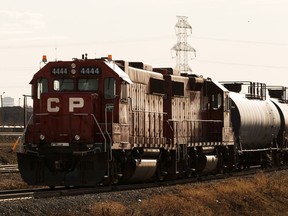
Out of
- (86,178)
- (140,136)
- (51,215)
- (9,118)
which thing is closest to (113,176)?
(86,178)

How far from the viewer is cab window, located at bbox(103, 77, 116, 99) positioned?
23.9m

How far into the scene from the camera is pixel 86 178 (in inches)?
882

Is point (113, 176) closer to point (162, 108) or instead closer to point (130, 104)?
point (130, 104)

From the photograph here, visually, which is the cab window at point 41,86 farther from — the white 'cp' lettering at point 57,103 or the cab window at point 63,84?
the white 'cp' lettering at point 57,103

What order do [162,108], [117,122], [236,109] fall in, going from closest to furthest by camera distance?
[117,122], [162,108], [236,109]

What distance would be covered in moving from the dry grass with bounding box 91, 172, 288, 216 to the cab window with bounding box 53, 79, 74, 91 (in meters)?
4.72

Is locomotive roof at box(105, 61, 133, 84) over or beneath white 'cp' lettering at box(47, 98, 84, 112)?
over

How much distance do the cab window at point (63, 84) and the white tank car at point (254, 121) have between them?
1453 cm

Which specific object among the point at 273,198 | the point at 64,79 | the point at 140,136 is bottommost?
the point at 273,198

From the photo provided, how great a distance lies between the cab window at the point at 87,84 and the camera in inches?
947

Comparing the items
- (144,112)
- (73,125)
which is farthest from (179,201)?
(144,112)

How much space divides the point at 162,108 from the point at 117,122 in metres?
5.39

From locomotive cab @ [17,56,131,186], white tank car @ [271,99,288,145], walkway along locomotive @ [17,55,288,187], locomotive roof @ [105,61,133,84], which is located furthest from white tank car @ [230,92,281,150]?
locomotive cab @ [17,56,131,186]

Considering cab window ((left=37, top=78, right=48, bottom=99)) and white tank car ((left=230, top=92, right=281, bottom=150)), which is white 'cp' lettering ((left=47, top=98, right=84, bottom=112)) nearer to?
cab window ((left=37, top=78, right=48, bottom=99))
